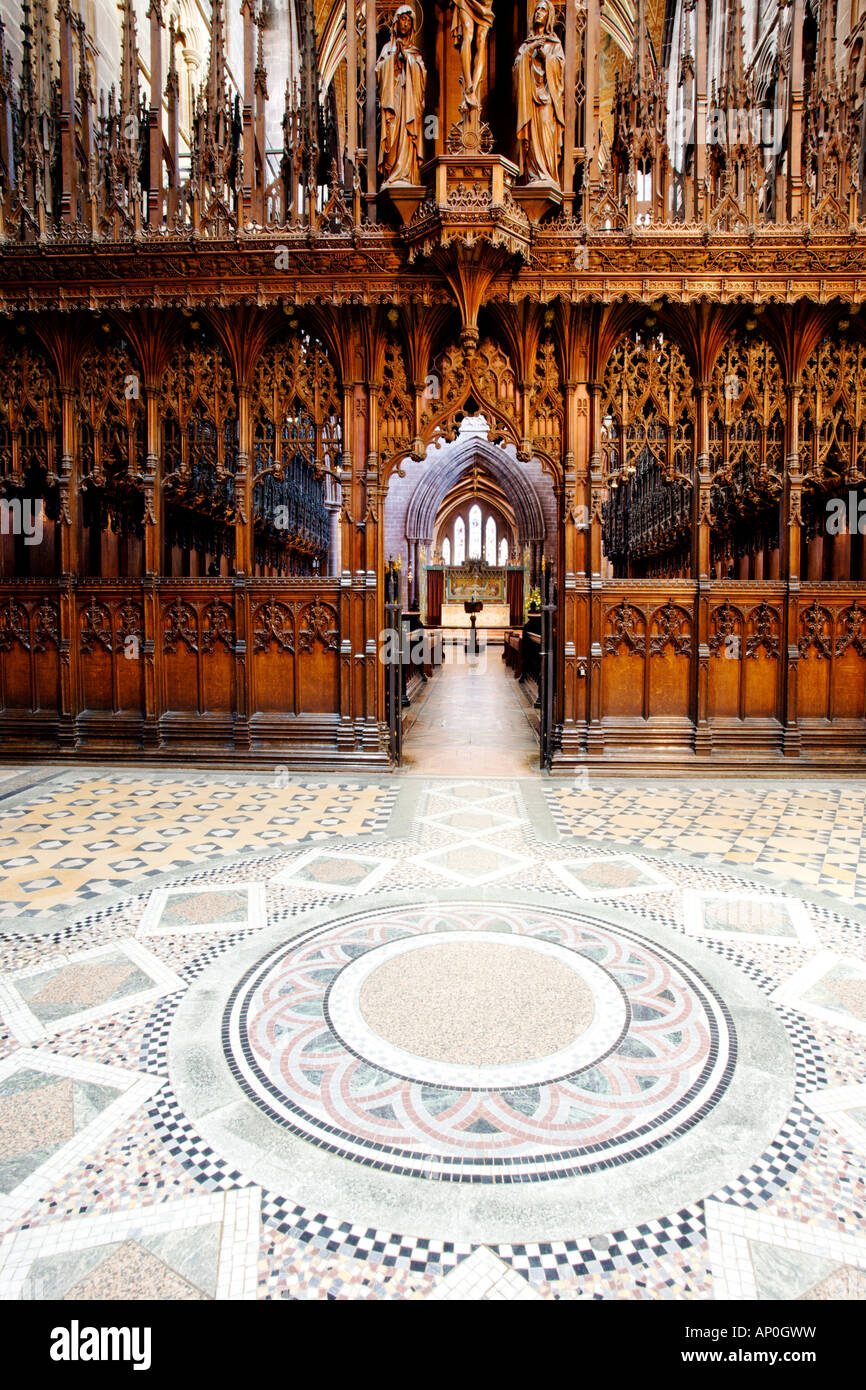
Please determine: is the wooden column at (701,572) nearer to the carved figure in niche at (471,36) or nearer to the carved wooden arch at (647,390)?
the carved wooden arch at (647,390)

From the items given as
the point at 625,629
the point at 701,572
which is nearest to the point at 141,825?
the point at 625,629

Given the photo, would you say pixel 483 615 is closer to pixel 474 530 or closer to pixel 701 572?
pixel 474 530

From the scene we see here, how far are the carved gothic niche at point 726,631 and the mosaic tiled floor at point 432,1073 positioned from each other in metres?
2.99

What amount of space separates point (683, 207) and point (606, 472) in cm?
239

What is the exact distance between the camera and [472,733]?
980cm

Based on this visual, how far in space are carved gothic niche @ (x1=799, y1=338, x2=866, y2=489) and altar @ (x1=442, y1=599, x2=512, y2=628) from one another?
74.9 feet

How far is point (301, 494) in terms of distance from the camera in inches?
671

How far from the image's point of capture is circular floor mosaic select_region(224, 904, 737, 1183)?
2260 millimetres

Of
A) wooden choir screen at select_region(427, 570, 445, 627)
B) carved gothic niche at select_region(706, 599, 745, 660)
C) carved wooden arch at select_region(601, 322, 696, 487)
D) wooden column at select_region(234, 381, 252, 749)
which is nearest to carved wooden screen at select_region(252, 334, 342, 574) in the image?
wooden column at select_region(234, 381, 252, 749)

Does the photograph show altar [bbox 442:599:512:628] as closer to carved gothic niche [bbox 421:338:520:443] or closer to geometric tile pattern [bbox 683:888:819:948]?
carved gothic niche [bbox 421:338:520:443]

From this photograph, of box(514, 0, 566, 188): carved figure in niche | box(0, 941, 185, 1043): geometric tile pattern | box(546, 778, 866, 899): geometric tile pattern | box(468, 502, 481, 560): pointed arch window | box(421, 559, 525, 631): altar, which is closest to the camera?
box(0, 941, 185, 1043): geometric tile pattern

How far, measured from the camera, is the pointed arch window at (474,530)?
3462 centimetres

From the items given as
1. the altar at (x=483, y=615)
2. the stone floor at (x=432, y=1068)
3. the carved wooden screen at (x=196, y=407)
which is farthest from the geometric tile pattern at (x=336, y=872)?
the altar at (x=483, y=615)

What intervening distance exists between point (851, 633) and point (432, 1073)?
263 inches
